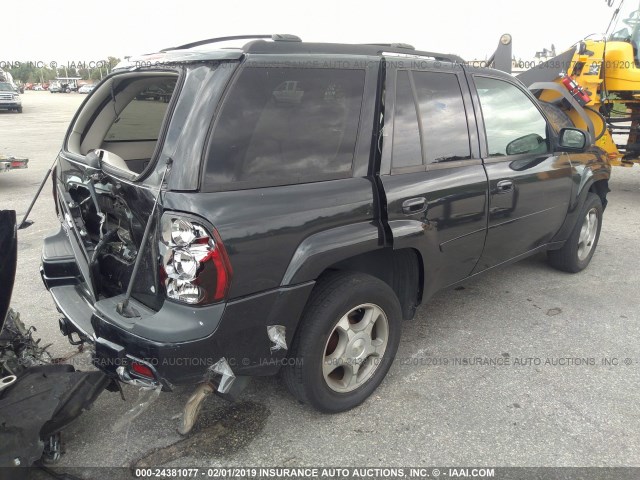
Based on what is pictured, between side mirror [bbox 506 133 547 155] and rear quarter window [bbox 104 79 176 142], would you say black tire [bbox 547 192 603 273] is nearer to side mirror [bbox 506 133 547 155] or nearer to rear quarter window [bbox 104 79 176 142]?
side mirror [bbox 506 133 547 155]

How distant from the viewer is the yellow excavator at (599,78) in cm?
712

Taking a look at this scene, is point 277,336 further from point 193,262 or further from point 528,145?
point 528,145

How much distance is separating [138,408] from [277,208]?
58.4 inches

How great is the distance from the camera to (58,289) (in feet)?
9.37

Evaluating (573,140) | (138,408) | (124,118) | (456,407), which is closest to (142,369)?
(138,408)

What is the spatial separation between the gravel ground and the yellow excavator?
157 inches

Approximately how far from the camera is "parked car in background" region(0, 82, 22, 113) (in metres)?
28.2

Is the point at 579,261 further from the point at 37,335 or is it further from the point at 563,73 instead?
the point at 37,335

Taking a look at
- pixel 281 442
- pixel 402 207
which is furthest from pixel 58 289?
pixel 402 207

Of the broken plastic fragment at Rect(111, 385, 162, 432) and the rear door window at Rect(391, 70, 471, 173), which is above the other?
the rear door window at Rect(391, 70, 471, 173)

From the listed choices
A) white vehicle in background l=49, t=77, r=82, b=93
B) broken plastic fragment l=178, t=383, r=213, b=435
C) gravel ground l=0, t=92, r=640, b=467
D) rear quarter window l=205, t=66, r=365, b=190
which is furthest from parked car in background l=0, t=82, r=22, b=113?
white vehicle in background l=49, t=77, r=82, b=93

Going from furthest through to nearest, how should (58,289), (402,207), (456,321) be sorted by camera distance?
(456,321) → (58,289) → (402,207)

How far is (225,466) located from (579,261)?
3847 mm

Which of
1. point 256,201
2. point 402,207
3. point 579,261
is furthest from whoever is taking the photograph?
point 579,261
